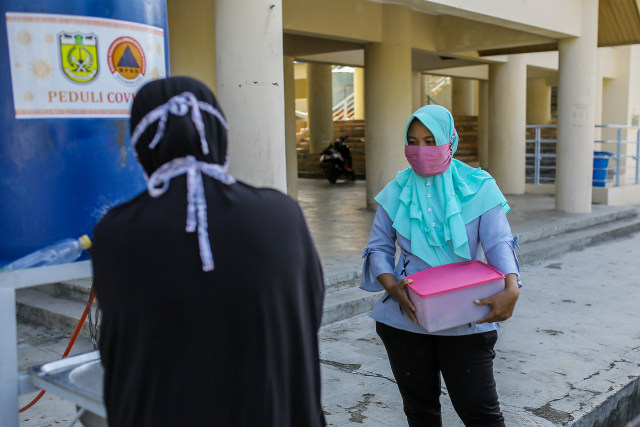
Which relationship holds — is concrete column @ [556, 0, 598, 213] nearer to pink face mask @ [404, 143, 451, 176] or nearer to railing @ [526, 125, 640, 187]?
railing @ [526, 125, 640, 187]

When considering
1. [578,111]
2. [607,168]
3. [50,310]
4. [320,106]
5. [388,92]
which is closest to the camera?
[50,310]

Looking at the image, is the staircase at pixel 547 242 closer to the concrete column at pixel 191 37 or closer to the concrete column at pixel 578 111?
the concrete column at pixel 578 111

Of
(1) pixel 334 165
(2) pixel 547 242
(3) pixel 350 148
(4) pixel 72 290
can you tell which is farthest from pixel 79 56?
(3) pixel 350 148

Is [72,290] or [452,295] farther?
[72,290]

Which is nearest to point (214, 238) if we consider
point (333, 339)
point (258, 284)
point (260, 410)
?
point (258, 284)

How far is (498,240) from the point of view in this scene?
2301mm

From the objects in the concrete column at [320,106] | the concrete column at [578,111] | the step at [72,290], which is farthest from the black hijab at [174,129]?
the concrete column at [320,106]

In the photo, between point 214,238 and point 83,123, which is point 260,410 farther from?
point 83,123

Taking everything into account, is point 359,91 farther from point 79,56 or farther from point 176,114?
point 176,114

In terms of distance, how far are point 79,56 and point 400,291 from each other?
1333 millimetres

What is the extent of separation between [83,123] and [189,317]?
92 cm

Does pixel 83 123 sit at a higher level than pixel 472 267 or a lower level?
higher

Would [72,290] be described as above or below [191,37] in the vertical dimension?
below

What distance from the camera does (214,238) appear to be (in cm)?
129
